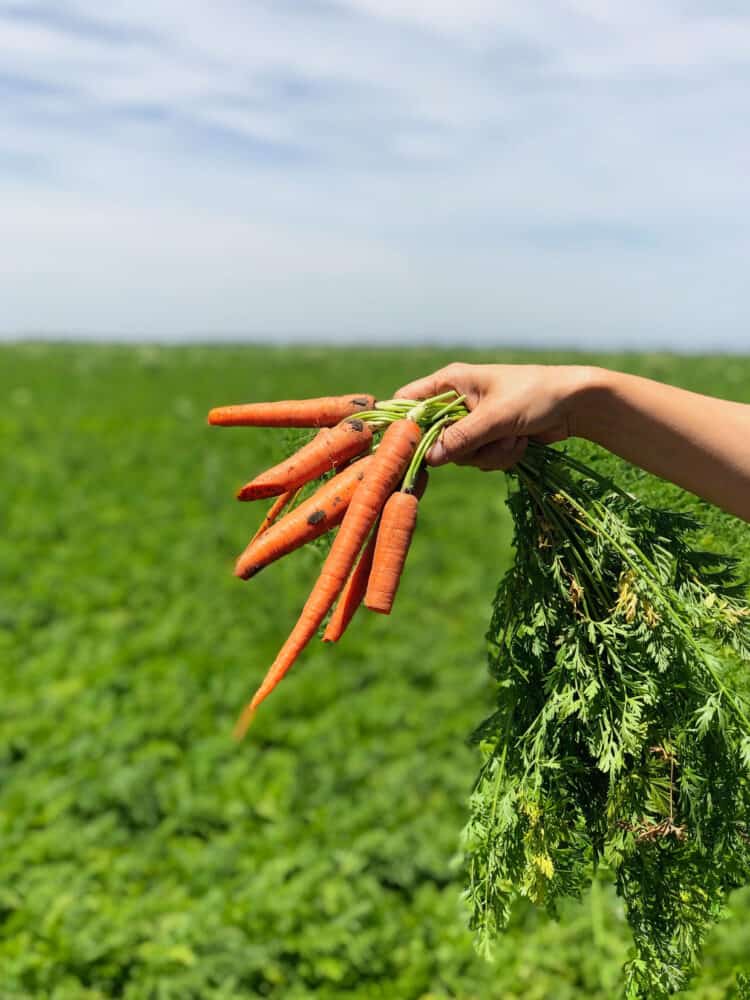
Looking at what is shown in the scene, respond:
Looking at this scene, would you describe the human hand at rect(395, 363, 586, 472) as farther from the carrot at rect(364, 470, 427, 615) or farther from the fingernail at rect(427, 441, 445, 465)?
the carrot at rect(364, 470, 427, 615)

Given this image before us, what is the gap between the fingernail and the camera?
2.10m

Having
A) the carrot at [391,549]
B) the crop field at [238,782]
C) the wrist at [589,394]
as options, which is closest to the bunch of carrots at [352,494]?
the carrot at [391,549]

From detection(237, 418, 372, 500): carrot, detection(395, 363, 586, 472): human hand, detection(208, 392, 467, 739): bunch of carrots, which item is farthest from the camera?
detection(237, 418, 372, 500): carrot

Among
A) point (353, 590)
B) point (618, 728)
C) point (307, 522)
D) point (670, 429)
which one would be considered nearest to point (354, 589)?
point (353, 590)

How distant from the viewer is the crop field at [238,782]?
14.0ft

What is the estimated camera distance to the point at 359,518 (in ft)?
7.17

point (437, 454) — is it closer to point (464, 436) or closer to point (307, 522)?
point (464, 436)

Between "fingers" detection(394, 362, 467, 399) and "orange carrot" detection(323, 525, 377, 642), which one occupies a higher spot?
"fingers" detection(394, 362, 467, 399)

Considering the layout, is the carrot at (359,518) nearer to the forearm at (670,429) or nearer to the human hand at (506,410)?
the human hand at (506,410)

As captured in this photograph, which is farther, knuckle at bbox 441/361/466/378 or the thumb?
knuckle at bbox 441/361/466/378

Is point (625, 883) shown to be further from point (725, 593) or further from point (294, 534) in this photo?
point (294, 534)

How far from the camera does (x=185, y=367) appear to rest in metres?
35.2

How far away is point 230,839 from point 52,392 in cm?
2074

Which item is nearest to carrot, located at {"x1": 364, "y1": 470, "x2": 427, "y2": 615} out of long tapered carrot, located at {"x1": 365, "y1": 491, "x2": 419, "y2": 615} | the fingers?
long tapered carrot, located at {"x1": 365, "y1": 491, "x2": 419, "y2": 615}
